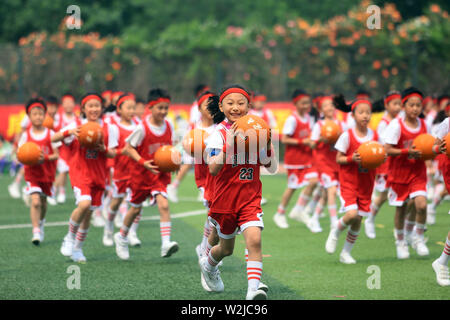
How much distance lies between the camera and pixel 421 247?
32.7 feet

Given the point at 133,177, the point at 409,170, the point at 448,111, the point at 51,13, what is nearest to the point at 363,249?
the point at 409,170

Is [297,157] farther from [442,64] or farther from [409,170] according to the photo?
[442,64]

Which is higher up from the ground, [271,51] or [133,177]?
[271,51]

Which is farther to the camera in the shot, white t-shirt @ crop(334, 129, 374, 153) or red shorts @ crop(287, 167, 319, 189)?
red shorts @ crop(287, 167, 319, 189)

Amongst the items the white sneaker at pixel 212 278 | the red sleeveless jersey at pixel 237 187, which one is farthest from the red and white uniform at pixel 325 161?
the red sleeveless jersey at pixel 237 187

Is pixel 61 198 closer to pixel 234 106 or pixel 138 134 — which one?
pixel 138 134

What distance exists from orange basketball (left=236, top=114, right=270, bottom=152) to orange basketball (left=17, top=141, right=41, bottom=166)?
4.59m

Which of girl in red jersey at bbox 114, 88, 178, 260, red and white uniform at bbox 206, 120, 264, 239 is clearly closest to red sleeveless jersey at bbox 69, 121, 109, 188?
girl in red jersey at bbox 114, 88, 178, 260

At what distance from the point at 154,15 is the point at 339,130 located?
2846cm

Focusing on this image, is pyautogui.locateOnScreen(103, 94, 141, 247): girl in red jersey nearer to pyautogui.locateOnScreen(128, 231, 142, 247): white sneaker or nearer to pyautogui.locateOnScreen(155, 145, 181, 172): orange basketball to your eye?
pyautogui.locateOnScreen(128, 231, 142, 247): white sneaker

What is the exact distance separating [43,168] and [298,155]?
435cm

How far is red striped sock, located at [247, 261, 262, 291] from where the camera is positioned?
22.8ft

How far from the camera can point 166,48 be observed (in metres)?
26.4

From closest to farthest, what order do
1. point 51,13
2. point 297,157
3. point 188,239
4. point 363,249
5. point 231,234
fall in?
1. point 231,234
2. point 363,249
3. point 188,239
4. point 297,157
5. point 51,13
